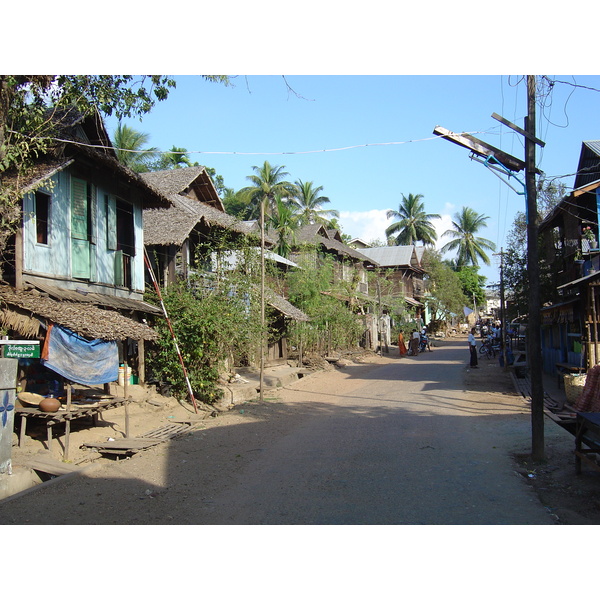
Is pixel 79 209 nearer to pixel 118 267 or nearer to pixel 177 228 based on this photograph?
pixel 118 267

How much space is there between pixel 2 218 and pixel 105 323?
8.31 feet

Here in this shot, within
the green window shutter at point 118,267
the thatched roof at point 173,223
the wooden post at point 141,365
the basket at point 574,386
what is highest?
the thatched roof at point 173,223

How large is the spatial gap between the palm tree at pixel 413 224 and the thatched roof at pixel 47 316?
55028 mm

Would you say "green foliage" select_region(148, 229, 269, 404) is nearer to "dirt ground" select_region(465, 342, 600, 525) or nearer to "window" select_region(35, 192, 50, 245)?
"window" select_region(35, 192, 50, 245)

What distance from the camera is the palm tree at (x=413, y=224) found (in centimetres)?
6219

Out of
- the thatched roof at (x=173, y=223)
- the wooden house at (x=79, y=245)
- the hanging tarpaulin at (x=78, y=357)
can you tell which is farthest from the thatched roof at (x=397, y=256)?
the hanging tarpaulin at (x=78, y=357)

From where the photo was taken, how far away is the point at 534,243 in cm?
852

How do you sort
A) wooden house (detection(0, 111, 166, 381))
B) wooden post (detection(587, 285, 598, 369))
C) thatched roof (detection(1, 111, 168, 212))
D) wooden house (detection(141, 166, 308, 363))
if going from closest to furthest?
wooden house (detection(0, 111, 166, 381))
thatched roof (detection(1, 111, 168, 212))
wooden post (detection(587, 285, 598, 369))
wooden house (detection(141, 166, 308, 363))

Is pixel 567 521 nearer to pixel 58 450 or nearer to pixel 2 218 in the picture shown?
pixel 58 450

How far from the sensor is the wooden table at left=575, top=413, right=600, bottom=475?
6803 mm

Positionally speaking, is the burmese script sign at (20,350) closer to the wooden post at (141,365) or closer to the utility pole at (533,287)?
the wooden post at (141,365)

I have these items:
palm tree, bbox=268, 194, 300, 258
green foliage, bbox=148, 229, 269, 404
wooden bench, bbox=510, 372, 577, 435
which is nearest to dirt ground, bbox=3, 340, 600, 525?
wooden bench, bbox=510, 372, 577, 435

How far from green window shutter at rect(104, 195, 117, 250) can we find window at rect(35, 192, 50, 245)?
2261mm

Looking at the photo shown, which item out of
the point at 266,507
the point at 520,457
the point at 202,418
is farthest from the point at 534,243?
the point at 202,418
